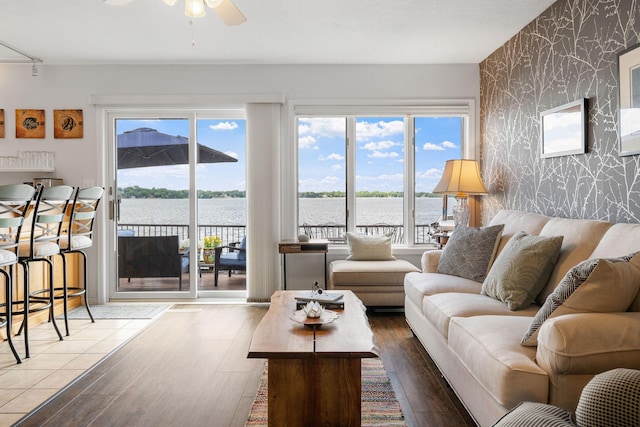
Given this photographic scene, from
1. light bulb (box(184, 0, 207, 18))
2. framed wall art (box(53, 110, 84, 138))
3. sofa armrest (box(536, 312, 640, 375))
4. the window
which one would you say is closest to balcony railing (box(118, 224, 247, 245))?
the window

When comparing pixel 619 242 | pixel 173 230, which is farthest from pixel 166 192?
pixel 619 242

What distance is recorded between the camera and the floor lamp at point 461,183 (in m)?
4.52

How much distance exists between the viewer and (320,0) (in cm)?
341

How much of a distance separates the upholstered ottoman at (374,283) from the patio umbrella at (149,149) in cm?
229

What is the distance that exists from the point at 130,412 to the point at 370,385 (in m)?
1.38

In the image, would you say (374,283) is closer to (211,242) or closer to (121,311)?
(211,242)

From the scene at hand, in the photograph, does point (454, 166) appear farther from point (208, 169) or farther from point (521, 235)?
point (208, 169)

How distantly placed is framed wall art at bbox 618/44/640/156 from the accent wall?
2.5 inches

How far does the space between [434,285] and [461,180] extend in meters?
1.58

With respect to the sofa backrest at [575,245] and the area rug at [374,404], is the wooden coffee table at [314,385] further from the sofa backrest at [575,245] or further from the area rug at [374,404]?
the sofa backrest at [575,245]

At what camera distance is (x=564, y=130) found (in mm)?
3373

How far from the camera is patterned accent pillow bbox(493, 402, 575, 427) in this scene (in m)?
1.41

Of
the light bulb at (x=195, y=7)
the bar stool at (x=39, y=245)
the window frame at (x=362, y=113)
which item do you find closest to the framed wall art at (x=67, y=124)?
the bar stool at (x=39, y=245)

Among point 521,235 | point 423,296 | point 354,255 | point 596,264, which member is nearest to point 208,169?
point 354,255
